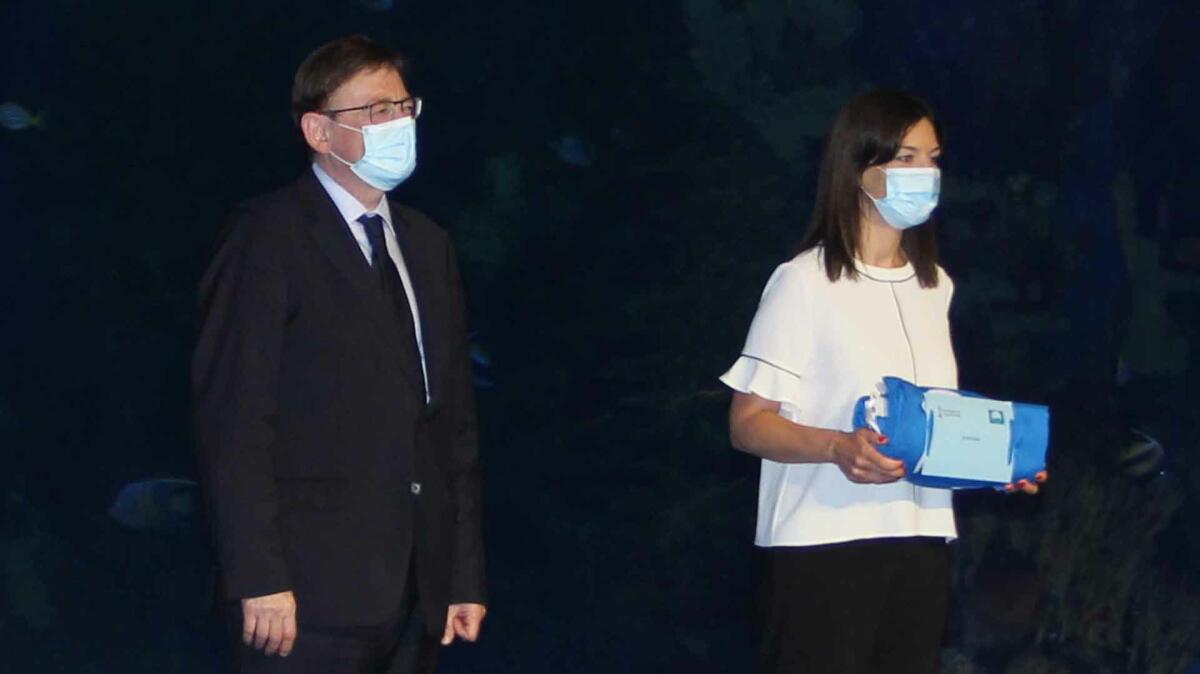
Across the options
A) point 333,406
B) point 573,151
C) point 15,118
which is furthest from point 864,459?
point 15,118

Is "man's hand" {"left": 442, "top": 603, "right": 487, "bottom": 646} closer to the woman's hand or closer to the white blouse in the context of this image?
the white blouse

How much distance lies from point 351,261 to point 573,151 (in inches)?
77.4

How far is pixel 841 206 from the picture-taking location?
256 centimetres

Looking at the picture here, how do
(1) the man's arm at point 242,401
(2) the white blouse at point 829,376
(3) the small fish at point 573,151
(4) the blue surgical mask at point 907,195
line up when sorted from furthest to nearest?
1. (3) the small fish at point 573,151
2. (4) the blue surgical mask at point 907,195
3. (2) the white blouse at point 829,376
4. (1) the man's arm at point 242,401

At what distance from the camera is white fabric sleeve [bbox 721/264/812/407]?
2449mm

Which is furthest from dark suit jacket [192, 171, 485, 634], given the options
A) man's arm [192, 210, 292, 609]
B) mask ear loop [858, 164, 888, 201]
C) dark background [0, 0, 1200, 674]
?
dark background [0, 0, 1200, 674]

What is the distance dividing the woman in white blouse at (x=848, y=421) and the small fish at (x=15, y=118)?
2.40 m

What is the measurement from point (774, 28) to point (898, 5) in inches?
14.0

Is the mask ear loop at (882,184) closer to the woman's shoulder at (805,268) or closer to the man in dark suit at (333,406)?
the woman's shoulder at (805,268)

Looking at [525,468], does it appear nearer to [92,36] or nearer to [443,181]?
[443,181]

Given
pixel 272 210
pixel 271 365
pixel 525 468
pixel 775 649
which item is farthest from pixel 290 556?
pixel 525 468

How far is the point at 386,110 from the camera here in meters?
2.54

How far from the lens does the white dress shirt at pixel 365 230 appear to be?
8.04 ft

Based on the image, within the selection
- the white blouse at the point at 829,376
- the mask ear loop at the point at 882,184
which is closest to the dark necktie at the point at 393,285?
the white blouse at the point at 829,376
